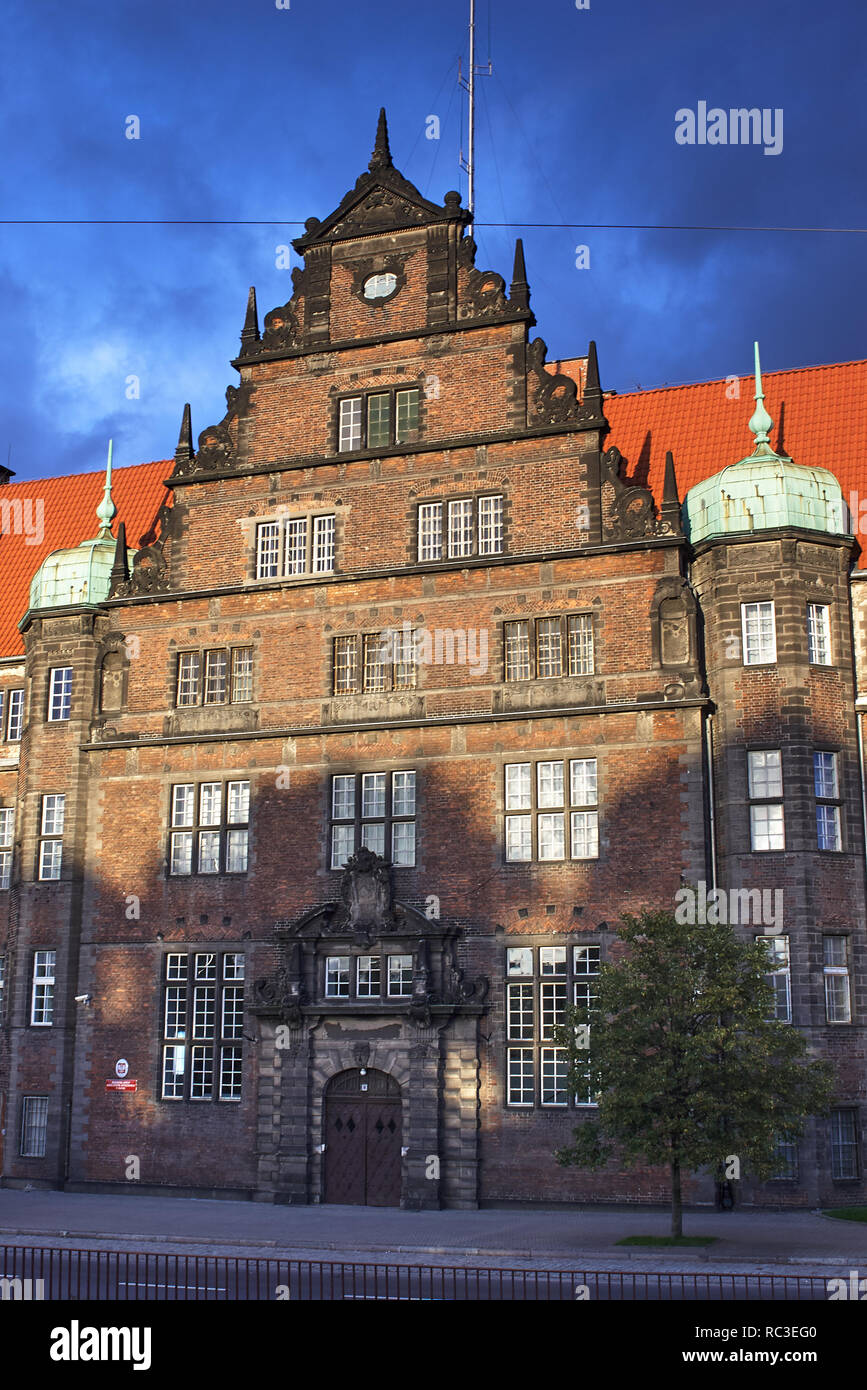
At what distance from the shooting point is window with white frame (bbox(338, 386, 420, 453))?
33531 mm

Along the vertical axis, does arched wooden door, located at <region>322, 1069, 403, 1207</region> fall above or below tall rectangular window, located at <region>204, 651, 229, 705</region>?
below

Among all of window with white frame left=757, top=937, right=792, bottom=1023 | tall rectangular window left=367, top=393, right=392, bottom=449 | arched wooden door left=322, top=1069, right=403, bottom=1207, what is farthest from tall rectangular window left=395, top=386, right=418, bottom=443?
arched wooden door left=322, top=1069, right=403, bottom=1207

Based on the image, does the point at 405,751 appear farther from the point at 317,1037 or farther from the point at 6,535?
the point at 6,535

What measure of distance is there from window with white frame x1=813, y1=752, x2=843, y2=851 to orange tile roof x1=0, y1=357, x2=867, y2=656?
457cm

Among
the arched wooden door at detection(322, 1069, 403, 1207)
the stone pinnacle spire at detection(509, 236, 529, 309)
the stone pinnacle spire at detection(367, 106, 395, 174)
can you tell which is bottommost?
the arched wooden door at detection(322, 1069, 403, 1207)

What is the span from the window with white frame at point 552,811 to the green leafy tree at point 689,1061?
5478 mm

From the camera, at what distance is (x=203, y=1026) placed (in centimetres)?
3189

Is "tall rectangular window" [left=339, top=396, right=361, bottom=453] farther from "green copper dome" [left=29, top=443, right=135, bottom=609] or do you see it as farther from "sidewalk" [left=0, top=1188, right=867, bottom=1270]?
"sidewalk" [left=0, top=1188, right=867, bottom=1270]

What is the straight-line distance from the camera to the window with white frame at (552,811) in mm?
29922

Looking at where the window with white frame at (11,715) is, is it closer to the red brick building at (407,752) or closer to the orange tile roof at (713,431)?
the orange tile roof at (713,431)

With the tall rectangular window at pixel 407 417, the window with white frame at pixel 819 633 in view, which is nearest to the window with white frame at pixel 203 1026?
the tall rectangular window at pixel 407 417

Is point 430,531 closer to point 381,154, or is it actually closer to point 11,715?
point 381,154
